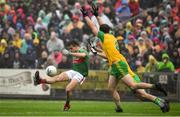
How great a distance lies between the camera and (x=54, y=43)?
3144 cm

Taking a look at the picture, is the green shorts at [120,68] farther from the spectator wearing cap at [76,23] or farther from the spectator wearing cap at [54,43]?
the spectator wearing cap at [76,23]

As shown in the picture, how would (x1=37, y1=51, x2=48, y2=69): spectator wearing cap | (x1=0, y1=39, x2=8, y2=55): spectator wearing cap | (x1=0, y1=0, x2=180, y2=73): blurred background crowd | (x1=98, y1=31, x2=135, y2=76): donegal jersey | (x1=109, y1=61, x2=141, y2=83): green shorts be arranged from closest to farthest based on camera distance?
(x1=109, y1=61, x2=141, y2=83): green shorts, (x1=98, y1=31, x2=135, y2=76): donegal jersey, (x1=0, y1=0, x2=180, y2=73): blurred background crowd, (x1=37, y1=51, x2=48, y2=69): spectator wearing cap, (x1=0, y1=39, x2=8, y2=55): spectator wearing cap

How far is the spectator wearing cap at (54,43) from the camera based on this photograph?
103 ft

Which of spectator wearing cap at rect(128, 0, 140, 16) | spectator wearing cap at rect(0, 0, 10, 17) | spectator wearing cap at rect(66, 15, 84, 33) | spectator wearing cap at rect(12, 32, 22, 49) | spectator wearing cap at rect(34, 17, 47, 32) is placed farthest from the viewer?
spectator wearing cap at rect(0, 0, 10, 17)

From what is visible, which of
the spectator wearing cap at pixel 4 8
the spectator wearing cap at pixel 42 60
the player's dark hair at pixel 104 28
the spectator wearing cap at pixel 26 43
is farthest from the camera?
the spectator wearing cap at pixel 4 8

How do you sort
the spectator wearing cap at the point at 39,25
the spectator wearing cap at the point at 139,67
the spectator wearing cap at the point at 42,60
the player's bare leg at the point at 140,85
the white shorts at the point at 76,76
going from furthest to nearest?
the spectator wearing cap at the point at 39,25, the spectator wearing cap at the point at 42,60, the spectator wearing cap at the point at 139,67, the white shorts at the point at 76,76, the player's bare leg at the point at 140,85

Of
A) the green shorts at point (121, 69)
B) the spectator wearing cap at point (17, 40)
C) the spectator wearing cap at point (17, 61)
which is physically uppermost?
the spectator wearing cap at point (17, 40)

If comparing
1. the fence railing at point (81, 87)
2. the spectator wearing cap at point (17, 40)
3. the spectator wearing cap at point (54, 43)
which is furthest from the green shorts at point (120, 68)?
the spectator wearing cap at point (17, 40)

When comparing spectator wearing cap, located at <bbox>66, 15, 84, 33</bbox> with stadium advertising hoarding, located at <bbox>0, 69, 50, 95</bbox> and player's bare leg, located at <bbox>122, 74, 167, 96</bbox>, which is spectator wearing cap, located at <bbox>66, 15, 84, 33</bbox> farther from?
player's bare leg, located at <bbox>122, 74, 167, 96</bbox>

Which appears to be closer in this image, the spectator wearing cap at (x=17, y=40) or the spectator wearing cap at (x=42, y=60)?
the spectator wearing cap at (x=42, y=60)

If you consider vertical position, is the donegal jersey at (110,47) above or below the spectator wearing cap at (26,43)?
below

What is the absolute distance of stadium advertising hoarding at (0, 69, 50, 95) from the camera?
95.5 ft

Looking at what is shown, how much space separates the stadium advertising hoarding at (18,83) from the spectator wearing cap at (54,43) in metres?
2.39

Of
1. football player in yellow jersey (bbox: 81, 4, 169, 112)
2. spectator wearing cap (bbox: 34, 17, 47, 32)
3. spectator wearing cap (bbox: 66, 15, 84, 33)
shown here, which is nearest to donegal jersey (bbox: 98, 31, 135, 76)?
football player in yellow jersey (bbox: 81, 4, 169, 112)
